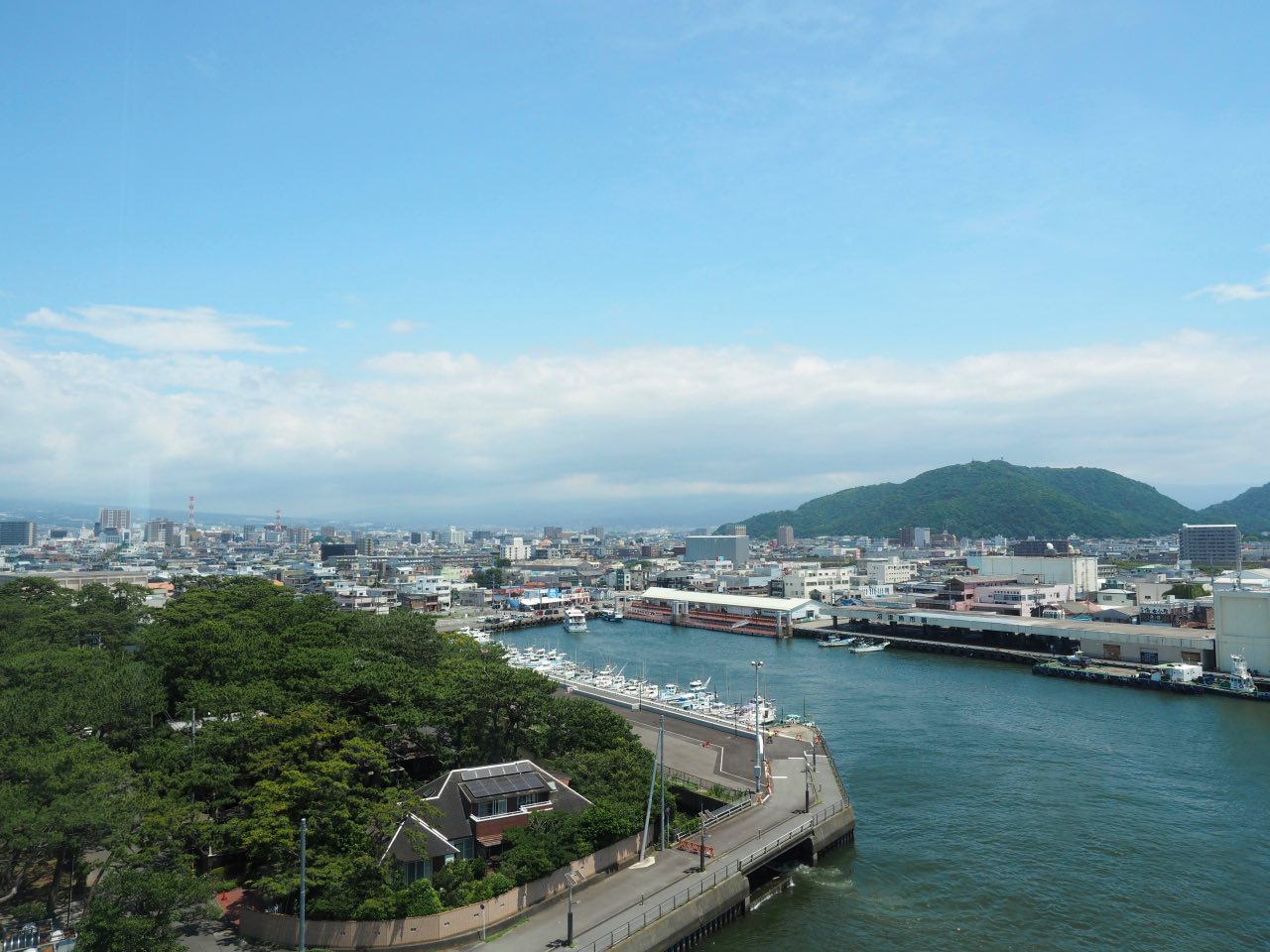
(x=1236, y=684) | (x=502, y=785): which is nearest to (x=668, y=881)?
(x=502, y=785)

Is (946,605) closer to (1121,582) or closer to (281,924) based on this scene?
(1121,582)

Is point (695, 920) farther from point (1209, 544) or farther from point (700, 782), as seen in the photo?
point (1209, 544)

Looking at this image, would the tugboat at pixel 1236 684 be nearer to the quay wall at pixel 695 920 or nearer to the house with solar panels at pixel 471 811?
the quay wall at pixel 695 920

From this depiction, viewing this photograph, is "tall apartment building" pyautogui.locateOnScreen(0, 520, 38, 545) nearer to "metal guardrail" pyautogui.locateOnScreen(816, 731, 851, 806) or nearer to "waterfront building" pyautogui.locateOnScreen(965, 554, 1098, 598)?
"metal guardrail" pyautogui.locateOnScreen(816, 731, 851, 806)

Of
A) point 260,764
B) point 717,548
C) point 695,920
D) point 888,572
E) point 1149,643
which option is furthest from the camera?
point 717,548

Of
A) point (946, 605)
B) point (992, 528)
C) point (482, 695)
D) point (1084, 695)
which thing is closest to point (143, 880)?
point (482, 695)

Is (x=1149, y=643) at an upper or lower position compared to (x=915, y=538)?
lower
